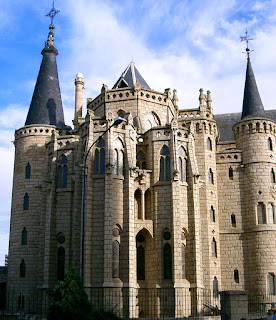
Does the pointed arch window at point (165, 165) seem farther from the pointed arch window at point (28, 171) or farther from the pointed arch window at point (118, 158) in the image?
the pointed arch window at point (28, 171)

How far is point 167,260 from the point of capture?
1161 inches

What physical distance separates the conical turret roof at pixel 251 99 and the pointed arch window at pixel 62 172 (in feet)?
49.9

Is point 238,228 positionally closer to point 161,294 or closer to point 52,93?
point 161,294

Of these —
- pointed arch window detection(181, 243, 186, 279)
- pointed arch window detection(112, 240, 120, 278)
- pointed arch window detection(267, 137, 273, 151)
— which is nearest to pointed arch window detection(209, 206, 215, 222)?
pointed arch window detection(181, 243, 186, 279)

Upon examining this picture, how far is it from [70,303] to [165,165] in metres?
13.7

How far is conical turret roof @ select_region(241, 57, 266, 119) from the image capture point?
3731cm

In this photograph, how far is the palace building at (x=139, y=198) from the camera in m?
29.0

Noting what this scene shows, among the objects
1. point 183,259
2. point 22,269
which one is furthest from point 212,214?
point 22,269

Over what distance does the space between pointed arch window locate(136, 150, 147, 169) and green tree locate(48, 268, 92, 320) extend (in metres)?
13.1

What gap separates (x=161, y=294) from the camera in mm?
28766

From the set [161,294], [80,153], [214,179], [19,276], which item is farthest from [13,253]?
[214,179]

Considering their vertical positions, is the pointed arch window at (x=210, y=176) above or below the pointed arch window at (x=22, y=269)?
above

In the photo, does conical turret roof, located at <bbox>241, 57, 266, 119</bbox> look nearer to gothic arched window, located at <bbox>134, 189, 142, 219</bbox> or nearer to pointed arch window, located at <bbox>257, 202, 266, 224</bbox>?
pointed arch window, located at <bbox>257, 202, 266, 224</bbox>

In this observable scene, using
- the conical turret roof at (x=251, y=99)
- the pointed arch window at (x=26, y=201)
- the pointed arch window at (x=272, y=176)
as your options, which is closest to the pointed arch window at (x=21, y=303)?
the pointed arch window at (x=26, y=201)
